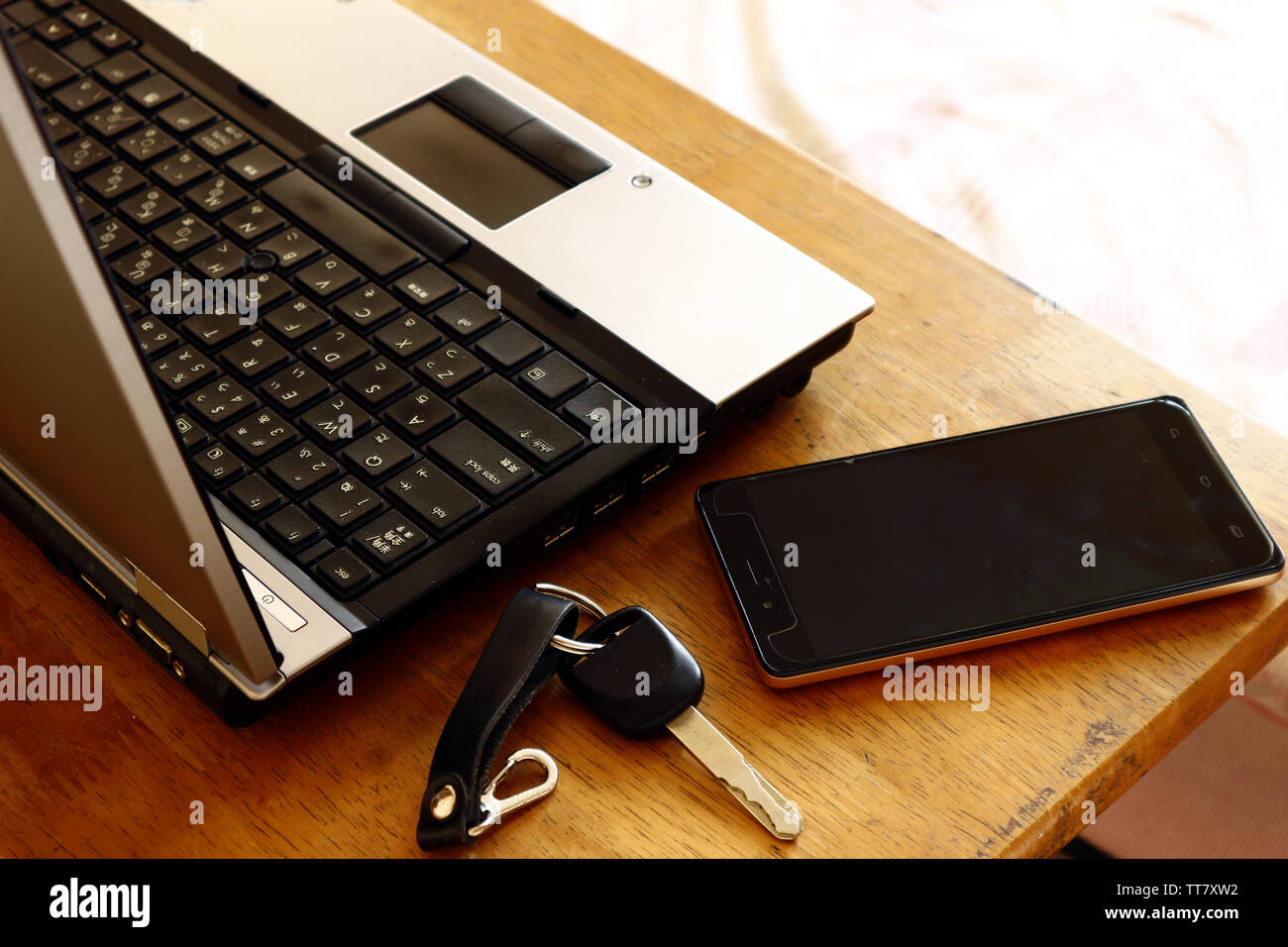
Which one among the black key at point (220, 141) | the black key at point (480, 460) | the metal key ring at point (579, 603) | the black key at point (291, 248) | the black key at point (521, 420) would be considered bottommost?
the metal key ring at point (579, 603)

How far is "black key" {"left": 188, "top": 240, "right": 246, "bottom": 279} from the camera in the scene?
0.52 metres

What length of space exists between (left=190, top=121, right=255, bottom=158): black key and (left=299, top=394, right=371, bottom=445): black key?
176 millimetres

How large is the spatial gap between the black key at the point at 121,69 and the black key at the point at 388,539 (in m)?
0.32

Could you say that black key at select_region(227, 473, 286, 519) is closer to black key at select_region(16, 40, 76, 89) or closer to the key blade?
the key blade

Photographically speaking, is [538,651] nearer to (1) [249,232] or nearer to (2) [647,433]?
(2) [647,433]

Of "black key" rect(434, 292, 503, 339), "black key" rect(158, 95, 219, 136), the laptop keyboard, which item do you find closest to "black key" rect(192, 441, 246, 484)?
the laptop keyboard

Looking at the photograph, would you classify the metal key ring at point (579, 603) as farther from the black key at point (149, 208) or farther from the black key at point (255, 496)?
the black key at point (149, 208)

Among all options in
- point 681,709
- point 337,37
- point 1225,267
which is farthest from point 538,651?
point 1225,267

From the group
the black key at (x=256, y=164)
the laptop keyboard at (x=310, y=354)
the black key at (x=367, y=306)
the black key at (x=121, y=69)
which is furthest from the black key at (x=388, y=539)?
the black key at (x=121, y=69)

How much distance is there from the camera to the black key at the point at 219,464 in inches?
17.7

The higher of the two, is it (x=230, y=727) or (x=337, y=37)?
(x=337, y=37)

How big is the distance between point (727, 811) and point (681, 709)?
37mm
